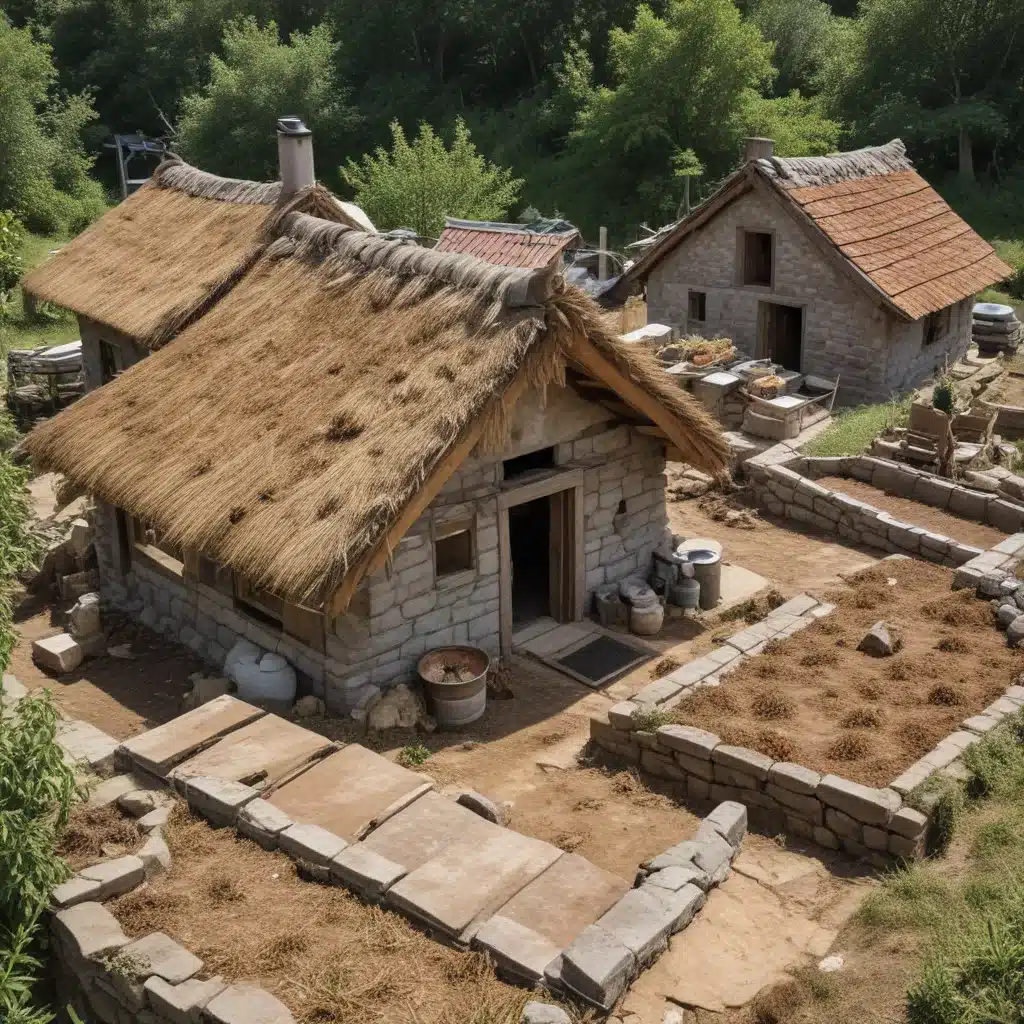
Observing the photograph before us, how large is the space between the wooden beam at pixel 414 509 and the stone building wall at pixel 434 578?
62cm

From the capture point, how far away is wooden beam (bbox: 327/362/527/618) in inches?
463

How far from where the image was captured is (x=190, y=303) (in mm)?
17203

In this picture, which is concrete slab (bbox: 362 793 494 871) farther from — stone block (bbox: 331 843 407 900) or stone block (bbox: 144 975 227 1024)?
stone block (bbox: 144 975 227 1024)

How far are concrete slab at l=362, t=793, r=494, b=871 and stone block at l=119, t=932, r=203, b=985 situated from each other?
172 centimetres

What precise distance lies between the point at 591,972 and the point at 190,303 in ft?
40.1

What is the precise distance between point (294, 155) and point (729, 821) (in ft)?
40.5

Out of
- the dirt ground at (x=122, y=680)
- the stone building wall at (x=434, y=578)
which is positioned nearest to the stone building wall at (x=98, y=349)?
the stone building wall at (x=434, y=578)

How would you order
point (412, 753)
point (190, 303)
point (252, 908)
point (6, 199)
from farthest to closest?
point (6, 199) → point (190, 303) → point (412, 753) → point (252, 908)

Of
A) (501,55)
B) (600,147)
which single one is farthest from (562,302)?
→ (501,55)

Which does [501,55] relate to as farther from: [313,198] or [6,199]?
[313,198]

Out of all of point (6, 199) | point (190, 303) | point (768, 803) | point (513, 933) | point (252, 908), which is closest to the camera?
point (513, 933)

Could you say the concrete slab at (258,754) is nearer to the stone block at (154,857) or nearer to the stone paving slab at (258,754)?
the stone paving slab at (258,754)

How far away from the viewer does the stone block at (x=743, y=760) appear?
10.8 metres

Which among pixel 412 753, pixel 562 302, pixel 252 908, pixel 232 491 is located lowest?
pixel 412 753
